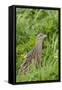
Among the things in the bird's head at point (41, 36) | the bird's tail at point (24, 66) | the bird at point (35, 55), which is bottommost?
the bird's tail at point (24, 66)

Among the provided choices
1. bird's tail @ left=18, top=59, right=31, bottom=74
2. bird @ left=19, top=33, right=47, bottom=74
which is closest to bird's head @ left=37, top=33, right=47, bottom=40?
bird @ left=19, top=33, right=47, bottom=74

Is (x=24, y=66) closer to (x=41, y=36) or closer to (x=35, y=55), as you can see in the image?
(x=35, y=55)

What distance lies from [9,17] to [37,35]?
197mm

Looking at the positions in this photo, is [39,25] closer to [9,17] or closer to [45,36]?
[45,36]

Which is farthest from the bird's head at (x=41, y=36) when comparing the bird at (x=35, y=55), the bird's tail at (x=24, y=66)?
the bird's tail at (x=24, y=66)

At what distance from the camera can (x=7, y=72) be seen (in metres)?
1.65

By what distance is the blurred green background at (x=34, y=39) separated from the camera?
5.20ft

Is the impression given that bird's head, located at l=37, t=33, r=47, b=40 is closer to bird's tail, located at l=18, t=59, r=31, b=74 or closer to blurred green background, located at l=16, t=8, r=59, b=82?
blurred green background, located at l=16, t=8, r=59, b=82

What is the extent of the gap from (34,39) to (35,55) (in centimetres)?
10

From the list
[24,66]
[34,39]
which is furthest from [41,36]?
[24,66]

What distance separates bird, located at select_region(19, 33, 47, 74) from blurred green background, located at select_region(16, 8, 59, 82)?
0.02 metres

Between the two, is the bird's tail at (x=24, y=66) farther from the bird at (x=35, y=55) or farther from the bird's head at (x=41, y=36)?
the bird's head at (x=41, y=36)

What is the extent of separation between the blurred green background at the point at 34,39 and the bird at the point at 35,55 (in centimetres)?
2
